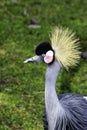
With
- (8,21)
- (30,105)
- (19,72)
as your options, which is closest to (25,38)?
(8,21)

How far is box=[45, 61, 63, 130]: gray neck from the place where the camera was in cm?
416

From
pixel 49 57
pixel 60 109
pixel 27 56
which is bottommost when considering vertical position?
pixel 60 109

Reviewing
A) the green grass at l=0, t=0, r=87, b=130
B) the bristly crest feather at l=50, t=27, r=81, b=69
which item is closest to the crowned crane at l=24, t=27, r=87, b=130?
the bristly crest feather at l=50, t=27, r=81, b=69

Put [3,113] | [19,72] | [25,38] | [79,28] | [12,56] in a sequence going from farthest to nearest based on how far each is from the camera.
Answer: [79,28] < [25,38] < [12,56] < [19,72] < [3,113]

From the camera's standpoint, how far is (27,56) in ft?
24.8

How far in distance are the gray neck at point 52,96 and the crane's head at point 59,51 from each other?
0.23 ft

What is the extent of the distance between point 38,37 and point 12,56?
3.30ft

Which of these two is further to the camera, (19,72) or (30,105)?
(19,72)

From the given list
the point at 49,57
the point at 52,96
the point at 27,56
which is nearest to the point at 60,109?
the point at 52,96

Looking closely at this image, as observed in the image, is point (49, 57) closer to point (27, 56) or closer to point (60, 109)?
point (60, 109)

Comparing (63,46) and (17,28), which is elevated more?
(17,28)

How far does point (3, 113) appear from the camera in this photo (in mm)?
5656

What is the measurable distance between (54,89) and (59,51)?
37 cm

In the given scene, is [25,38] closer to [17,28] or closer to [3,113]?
[17,28]
